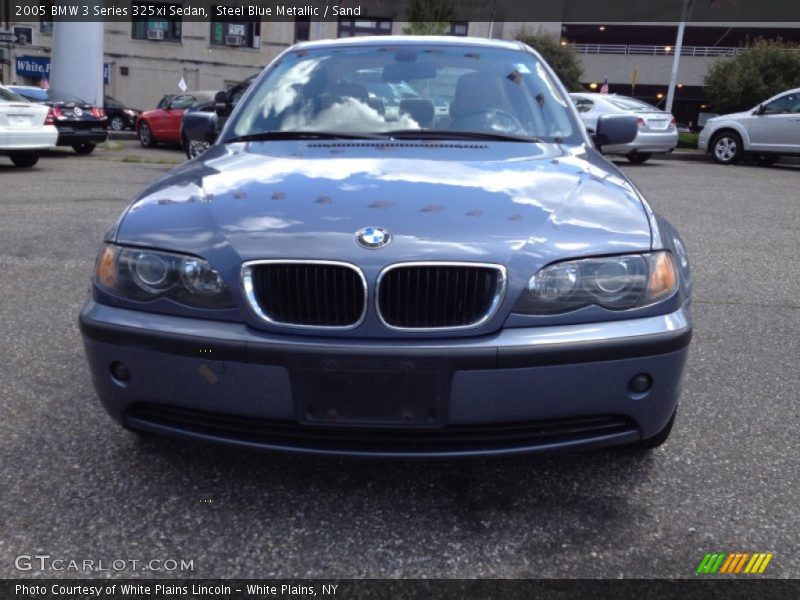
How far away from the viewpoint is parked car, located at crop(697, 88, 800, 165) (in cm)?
1511

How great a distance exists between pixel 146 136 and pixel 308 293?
18445 millimetres

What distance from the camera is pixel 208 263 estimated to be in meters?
2.17

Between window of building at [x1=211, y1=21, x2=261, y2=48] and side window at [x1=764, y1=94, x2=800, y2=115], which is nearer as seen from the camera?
side window at [x1=764, y1=94, x2=800, y2=115]

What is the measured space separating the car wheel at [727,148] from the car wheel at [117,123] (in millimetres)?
18419

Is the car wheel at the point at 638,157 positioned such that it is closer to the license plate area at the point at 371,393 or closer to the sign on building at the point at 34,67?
the license plate area at the point at 371,393

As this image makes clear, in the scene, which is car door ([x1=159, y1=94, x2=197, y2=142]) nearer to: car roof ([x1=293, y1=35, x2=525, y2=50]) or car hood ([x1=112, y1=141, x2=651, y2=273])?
car roof ([x1=293, y1=35, x2=525, y2=50])

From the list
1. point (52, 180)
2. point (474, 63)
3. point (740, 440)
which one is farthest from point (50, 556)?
point (52, 180)

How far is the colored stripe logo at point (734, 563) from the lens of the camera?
2084 millimetres

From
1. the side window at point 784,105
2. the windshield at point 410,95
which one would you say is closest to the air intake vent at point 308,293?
the windshield at point 410,95

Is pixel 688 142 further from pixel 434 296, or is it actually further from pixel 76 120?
pixel 434 296

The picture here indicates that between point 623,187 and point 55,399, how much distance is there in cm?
233

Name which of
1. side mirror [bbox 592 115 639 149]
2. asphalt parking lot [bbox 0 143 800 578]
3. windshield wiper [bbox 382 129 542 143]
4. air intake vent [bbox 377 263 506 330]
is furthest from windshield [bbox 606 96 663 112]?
air intake vent [bbox 377 263 506 330]

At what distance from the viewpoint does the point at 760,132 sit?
611 inches

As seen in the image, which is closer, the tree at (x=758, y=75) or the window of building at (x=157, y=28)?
the tree at (x=758, y=75)
